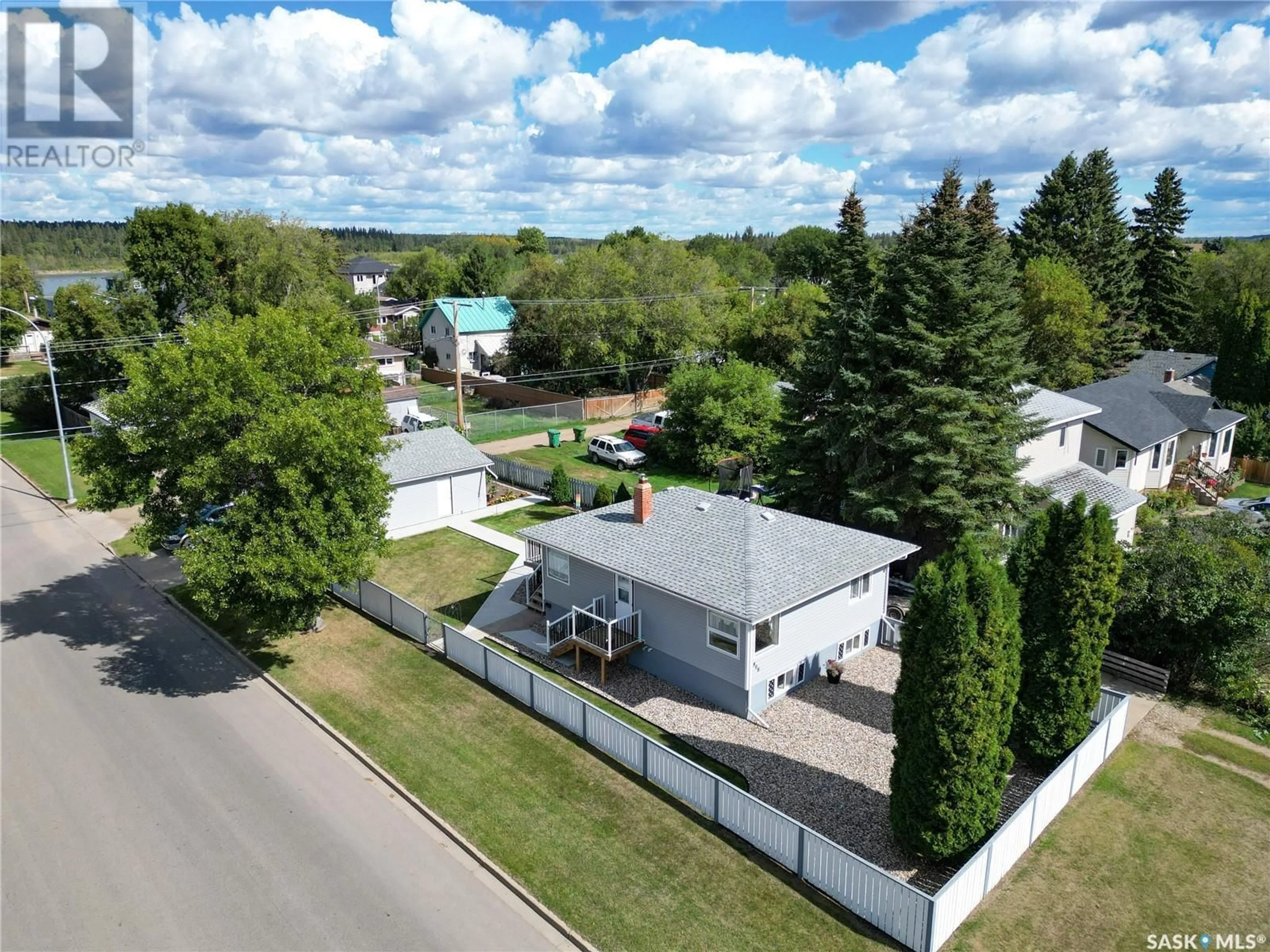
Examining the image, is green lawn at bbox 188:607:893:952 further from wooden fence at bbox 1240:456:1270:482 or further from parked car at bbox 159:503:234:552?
wooden fence at bbox 1240:456:1270:482

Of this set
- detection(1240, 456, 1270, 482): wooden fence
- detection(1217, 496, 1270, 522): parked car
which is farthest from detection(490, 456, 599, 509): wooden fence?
detection(1240, 456, 1270, 482): wooden fence

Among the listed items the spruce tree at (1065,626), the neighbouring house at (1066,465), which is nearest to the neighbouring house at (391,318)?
the neighbouring house at (1066,465)

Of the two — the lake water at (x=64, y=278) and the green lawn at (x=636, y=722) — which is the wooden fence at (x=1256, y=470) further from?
the lake water at (x=64, y=278)

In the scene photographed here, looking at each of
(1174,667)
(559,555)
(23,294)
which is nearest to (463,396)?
(559,555)

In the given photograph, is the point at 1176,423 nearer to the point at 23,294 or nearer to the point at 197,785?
the point at 197,785

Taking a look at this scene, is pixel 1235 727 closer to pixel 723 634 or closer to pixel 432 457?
pixel 723 634

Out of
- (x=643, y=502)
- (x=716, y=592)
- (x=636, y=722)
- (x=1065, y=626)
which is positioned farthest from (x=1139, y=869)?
(x=643, y=502)
